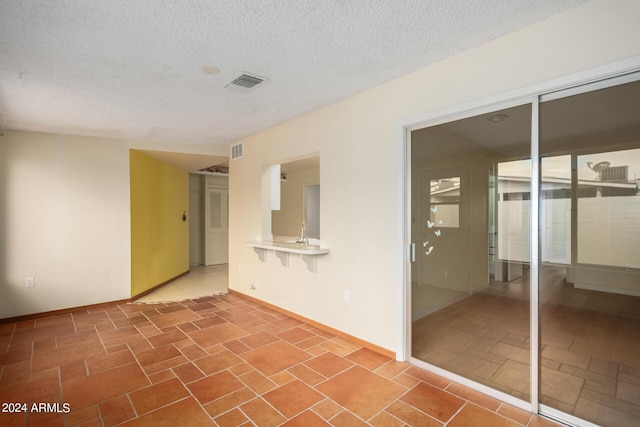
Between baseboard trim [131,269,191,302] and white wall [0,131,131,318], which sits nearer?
white wall [0,131,131,318]

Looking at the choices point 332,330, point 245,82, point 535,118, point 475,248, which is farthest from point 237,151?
point 535,118

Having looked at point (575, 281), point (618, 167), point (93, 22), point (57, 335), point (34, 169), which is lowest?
point (57, 335)

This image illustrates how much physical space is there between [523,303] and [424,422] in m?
1.07

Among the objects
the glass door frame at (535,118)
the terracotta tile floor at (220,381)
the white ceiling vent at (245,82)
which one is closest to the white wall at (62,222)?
the terracotta tile floor at (220,381)

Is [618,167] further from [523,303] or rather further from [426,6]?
[426,6]

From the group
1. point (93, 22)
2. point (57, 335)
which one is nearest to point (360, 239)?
point (93, 22)

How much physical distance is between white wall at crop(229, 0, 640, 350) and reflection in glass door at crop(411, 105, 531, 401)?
0.21m

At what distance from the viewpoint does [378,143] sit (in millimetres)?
2977

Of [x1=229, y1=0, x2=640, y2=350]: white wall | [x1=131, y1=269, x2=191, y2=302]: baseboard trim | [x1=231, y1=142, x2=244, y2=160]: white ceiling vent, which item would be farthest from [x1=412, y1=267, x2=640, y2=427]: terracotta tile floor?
[x1=131, y1=269, x2=191, y2=302]: baseboard trim

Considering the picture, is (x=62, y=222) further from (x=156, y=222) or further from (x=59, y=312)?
(x=156, y=222)

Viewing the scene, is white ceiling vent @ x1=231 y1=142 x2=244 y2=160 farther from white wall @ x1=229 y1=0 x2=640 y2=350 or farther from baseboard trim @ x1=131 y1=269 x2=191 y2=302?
baseboard trim @ x1=131 y1=269 x2=191 y2=302

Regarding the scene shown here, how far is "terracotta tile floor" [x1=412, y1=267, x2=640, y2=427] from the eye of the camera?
1.99 meters

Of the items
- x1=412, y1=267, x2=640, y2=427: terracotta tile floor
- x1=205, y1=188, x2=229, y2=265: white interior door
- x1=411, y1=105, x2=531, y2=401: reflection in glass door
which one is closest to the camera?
x1=412, y1=267, x2=640, y2=427: terracotta tile floor

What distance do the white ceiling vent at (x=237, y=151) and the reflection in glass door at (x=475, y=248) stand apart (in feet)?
10.1
